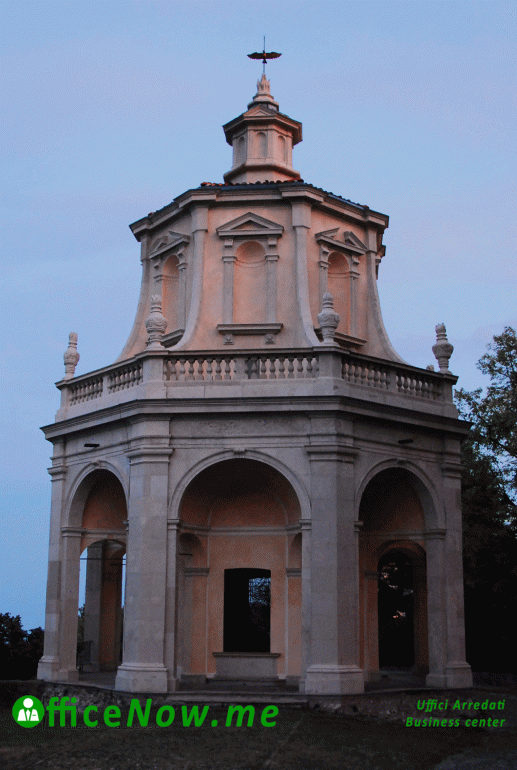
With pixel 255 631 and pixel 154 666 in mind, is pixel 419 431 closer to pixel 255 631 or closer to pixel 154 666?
pixel 255 631

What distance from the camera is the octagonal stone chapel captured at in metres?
19.8

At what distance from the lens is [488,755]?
16.1 metres

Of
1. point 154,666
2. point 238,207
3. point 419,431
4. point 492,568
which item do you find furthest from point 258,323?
point 492,568

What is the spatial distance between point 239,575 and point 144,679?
14.2 ft

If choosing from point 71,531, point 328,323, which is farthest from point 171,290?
point 71,531

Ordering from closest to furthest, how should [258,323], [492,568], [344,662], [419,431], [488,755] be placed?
[488,755], [344,662], [419,431], [258,323], [492,568]

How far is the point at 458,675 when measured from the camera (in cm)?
2094

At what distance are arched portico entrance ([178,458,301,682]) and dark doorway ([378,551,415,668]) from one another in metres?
9.40

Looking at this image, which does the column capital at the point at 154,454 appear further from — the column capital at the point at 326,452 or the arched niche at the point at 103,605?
the arched niche at the point at 103,605

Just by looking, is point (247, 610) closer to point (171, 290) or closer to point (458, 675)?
point (458, 675)

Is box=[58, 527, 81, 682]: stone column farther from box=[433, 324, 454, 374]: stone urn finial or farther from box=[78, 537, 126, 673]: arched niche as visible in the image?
box=[433, 324, 454, 374]: stone urn finial

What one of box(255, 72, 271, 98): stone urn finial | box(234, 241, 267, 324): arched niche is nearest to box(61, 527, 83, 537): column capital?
box(234, 241, 267, 324): arched niche

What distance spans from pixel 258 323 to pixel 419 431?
5.10m

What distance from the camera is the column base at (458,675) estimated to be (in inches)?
820
